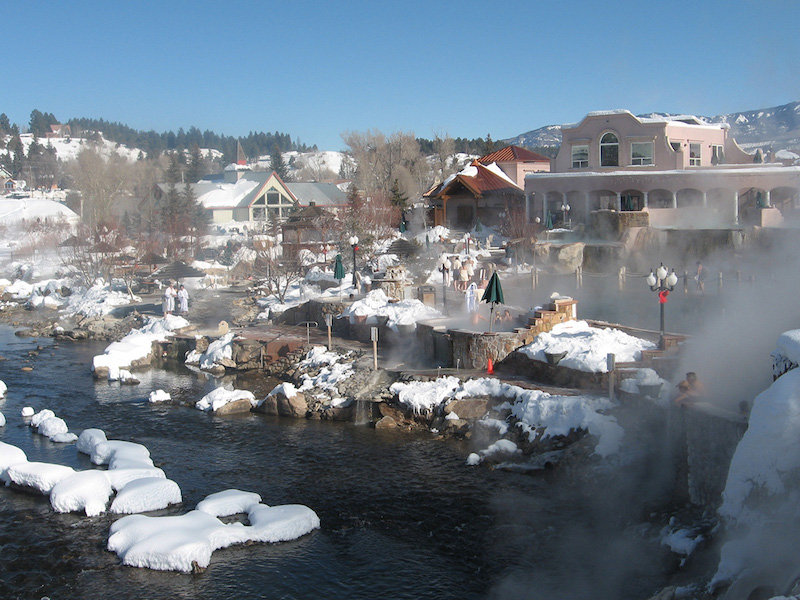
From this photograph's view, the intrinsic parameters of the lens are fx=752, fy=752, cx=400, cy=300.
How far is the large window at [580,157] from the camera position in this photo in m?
36.8

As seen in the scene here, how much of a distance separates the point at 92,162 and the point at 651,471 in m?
66.0

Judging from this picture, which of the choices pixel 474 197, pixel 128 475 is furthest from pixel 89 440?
pixel 474 197

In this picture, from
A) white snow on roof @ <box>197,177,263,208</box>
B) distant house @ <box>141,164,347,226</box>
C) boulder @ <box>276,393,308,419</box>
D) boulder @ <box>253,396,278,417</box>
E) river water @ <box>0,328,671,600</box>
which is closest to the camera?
river water @ <box>0,328,671,600</box>

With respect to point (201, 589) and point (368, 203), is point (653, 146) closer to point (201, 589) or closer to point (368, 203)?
point (368, 203)

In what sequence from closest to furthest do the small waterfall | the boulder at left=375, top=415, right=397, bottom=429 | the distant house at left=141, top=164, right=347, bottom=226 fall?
the boulder at left=375, top=415, right=397, bottom=429
the small waterfall
the distant house at left=141, top=164, right=347, bottom=226

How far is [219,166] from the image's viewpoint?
6388 inches

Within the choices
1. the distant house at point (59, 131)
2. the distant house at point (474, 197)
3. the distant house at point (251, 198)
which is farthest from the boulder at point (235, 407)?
the distant house at point (59, 131)

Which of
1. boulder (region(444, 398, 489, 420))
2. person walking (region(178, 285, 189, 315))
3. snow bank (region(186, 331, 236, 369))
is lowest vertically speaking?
boulder (region(444, 398, 489, 420))

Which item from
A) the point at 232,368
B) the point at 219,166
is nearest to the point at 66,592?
the point at 232,368

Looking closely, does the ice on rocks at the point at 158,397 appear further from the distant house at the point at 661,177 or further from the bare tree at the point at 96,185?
the bare tree at the point at 96,185

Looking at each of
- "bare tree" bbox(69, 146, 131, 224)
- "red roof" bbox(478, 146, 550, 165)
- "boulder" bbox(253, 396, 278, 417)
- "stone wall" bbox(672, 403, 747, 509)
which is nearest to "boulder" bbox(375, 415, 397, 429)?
"boulder" bbox(253, 396, 278, 417)

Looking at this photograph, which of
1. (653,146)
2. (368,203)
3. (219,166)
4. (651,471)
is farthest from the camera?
(219,166)

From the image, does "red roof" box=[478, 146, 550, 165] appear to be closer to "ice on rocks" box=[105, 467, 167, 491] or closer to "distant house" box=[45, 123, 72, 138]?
"ice on rocks" box=[105, 467, 167, 491]

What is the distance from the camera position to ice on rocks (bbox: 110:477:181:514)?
12.5 metres
